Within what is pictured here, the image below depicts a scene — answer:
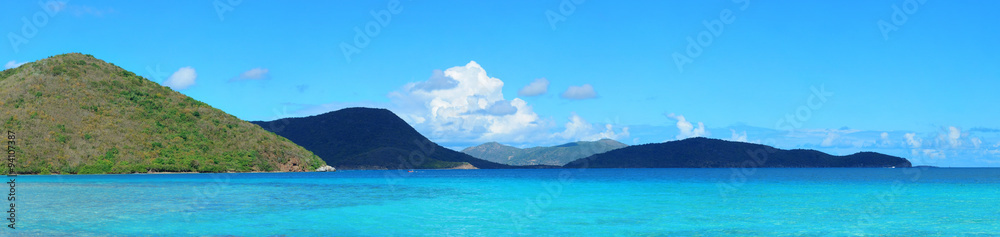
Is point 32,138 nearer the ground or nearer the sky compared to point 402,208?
nearer the sky

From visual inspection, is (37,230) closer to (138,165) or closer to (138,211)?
(138,211)

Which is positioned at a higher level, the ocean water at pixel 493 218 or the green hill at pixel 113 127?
the green hill at pixel 113 127

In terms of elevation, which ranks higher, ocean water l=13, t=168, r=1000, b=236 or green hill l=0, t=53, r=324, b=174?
green hill l=0, t=53, r=324, b=174

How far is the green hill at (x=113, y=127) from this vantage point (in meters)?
131

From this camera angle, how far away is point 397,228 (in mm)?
32781

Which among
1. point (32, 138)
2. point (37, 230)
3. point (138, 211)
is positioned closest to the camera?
point (37, 230)

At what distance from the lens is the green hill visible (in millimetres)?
130750

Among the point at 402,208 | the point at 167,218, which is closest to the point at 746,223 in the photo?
the point at 402,208

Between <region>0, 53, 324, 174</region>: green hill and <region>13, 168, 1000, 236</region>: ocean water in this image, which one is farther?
<region>0, 53, 324, 174</region>: green hill

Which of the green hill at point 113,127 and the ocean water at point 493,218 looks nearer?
the ocean water at point 493,218

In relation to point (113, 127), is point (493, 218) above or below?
below

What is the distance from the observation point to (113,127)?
144 m

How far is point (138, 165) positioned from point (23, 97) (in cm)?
2838

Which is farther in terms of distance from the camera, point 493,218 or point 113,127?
point 113,127
